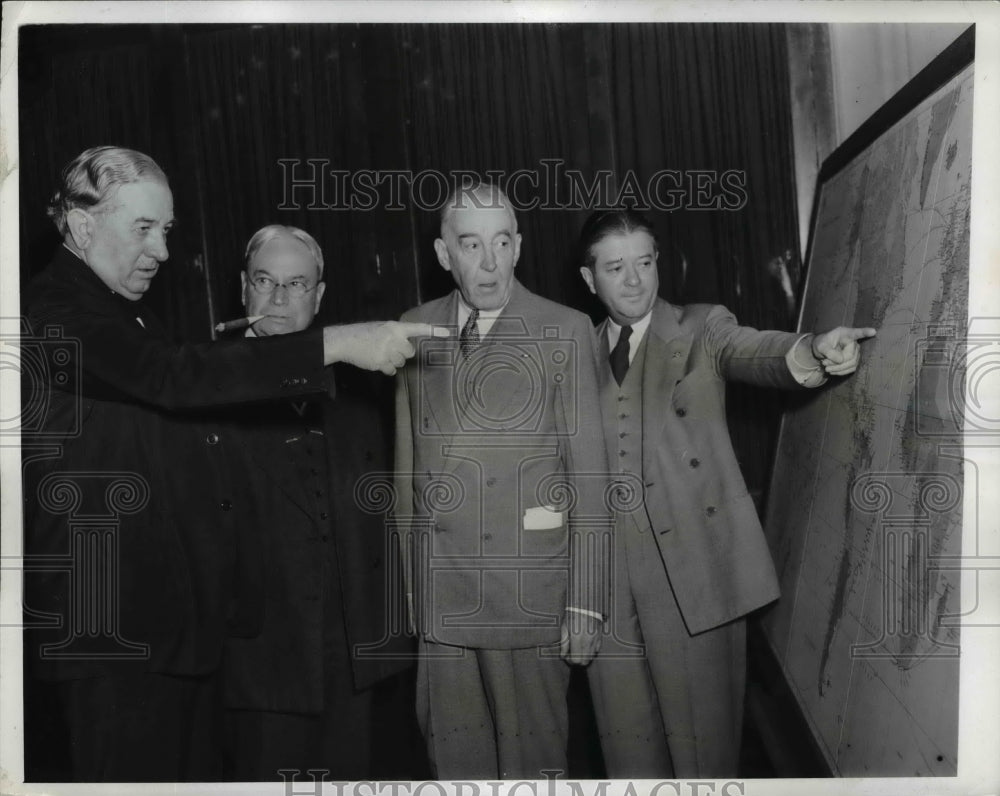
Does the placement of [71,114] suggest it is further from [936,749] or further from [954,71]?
[936,749]

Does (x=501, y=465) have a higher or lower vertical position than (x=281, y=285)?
lower

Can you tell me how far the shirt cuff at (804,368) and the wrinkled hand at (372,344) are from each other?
860 millimetres

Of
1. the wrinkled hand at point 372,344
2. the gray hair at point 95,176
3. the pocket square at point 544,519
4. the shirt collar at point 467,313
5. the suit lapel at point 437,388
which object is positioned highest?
the gray hair at point 95,176

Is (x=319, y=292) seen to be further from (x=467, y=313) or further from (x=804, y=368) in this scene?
(x=804, y=368)

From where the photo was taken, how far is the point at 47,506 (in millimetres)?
2342

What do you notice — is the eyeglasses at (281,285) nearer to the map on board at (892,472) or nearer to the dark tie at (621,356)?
the dark tie at (621,356)

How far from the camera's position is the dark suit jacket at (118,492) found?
227 cm

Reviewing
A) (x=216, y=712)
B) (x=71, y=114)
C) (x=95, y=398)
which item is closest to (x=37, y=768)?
(x=216, y=712)

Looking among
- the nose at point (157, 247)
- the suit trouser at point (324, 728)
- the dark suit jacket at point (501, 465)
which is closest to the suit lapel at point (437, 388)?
the dark suit jacket at point (501, 465)

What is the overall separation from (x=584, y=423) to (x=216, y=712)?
3.69 feet

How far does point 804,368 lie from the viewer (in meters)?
2.27

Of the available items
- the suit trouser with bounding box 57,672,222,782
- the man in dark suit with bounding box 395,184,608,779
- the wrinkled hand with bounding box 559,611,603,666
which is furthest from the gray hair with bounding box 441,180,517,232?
the suit trouser with bounding box 57,672,222,782

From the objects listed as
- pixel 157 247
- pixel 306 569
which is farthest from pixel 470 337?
pixel 157 247

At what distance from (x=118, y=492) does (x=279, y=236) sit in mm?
721
